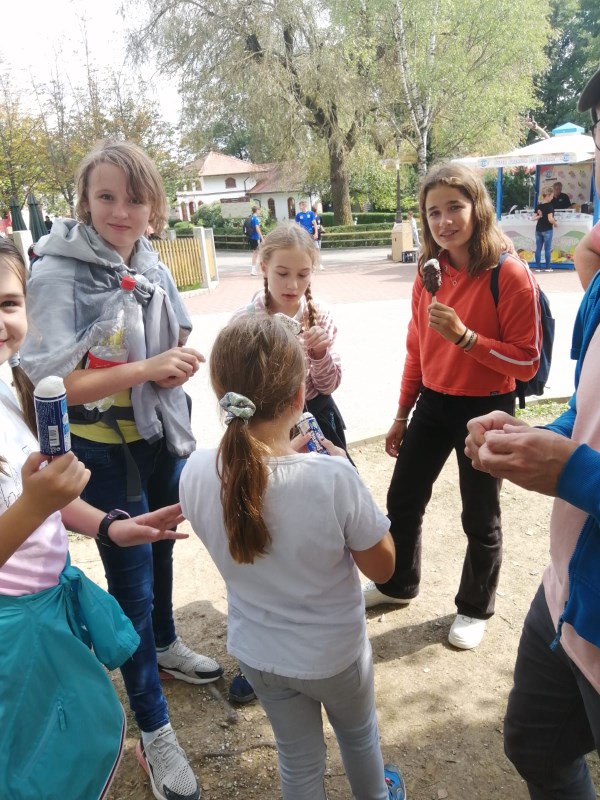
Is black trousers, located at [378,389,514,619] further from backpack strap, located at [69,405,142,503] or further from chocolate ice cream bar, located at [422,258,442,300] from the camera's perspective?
backpack strap, located at [69,405,142,503]

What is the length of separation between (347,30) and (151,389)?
25544 mm

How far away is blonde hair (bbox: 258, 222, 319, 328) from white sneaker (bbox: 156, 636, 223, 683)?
163 centimetres

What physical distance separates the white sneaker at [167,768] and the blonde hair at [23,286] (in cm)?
136

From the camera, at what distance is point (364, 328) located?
10016mm

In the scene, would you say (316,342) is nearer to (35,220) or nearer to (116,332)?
(116,332)

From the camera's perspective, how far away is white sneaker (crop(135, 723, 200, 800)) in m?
2.26

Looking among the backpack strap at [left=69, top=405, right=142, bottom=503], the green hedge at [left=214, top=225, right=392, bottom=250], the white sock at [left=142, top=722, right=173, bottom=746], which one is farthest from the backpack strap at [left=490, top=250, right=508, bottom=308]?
the green hedge at [left=214, top=225, right=392, bottom=250]

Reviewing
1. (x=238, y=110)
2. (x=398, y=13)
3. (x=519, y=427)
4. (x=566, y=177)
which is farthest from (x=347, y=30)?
(x=519, y=427)

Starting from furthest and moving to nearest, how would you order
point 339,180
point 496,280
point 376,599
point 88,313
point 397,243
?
point 339,180, point 397,243, point 376,599, point 496,280, point 88,313

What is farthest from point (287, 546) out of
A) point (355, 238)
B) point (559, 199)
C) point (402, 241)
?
point (355, 238)

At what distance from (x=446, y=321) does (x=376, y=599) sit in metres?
1.57

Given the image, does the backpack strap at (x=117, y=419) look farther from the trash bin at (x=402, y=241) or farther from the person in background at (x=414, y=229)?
the trash bin at (x=402, y=241)

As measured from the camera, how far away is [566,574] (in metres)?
1.49

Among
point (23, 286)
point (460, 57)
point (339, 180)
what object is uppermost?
point (460, 57)
